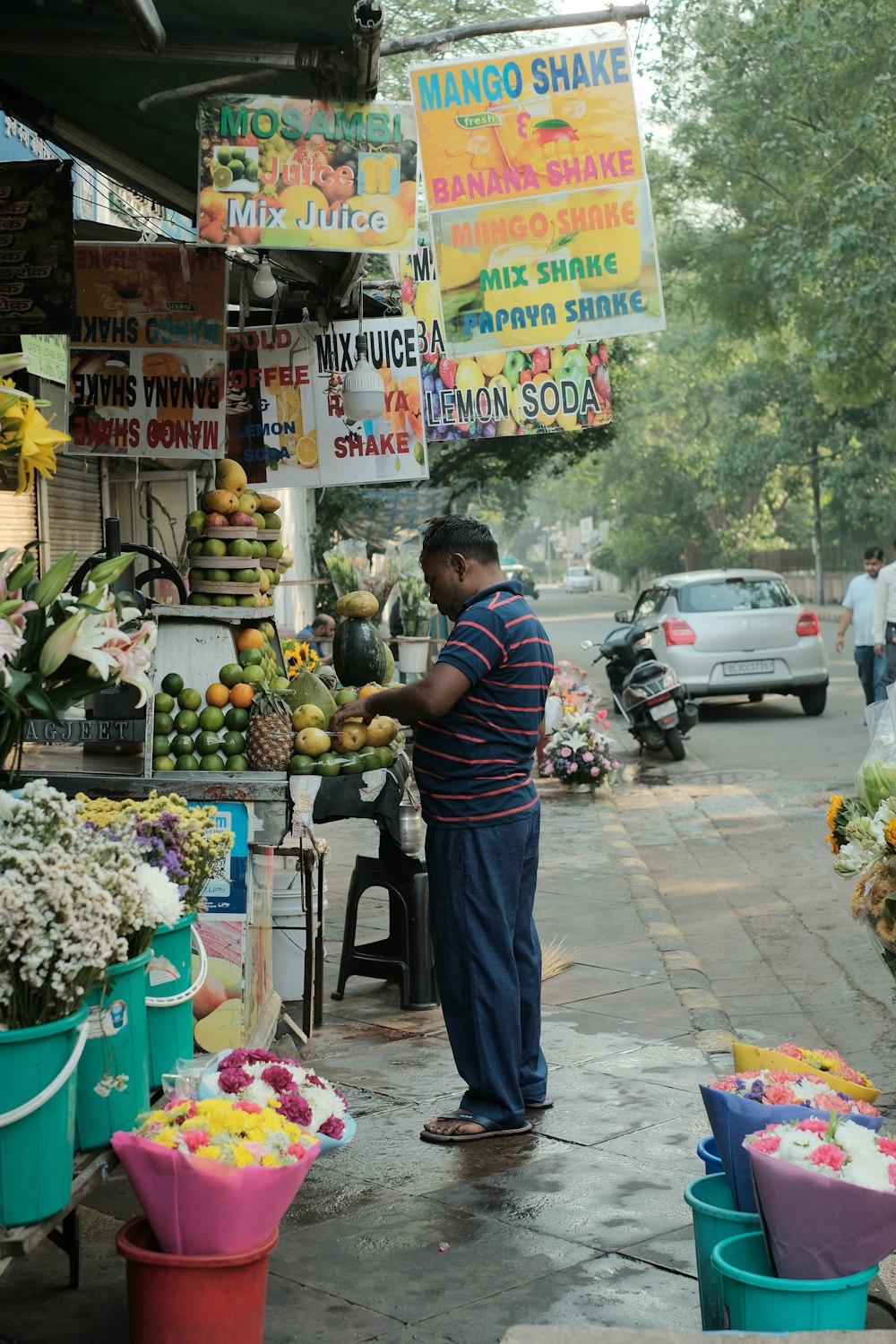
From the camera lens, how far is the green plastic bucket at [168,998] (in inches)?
144

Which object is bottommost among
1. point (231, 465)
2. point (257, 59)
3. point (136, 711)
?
point (136, 711)

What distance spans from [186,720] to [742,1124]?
267 centimetres

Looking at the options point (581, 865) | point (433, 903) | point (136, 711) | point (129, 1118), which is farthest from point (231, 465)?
point (581, 865)

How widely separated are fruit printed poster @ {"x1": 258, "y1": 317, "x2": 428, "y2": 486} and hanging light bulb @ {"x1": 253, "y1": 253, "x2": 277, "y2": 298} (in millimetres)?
708

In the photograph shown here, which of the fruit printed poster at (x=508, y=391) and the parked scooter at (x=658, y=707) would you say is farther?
the parked scooter at (x=658, y=707)

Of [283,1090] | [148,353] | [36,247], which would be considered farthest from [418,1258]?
[148,353]

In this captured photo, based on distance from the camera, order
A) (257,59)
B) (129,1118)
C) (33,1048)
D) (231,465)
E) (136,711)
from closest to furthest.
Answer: (33,1048) < (129,1118) < (257,59) < (136,711) < (231,465)

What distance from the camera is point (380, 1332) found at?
3461 mm

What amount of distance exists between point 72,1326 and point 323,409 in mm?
5653

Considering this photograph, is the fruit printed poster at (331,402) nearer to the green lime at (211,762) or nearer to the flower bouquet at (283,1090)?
the green lime at (211,762)

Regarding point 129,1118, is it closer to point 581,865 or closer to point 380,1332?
point 380,1332

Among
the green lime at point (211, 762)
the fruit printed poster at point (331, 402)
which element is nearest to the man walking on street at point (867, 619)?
the fruit printed poster at point (331, 402)

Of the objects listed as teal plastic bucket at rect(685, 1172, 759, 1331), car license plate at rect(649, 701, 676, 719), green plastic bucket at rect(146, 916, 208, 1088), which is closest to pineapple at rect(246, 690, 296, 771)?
green plastic bucket at rect(146, 916, 208, 1088)

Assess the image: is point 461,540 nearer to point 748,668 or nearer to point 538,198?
point 538,198
